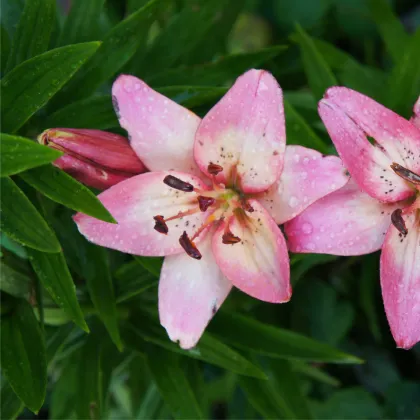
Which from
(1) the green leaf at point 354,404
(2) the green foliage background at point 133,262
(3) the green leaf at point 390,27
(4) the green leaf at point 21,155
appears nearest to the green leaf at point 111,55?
(2) the green foliage background at point 133,262

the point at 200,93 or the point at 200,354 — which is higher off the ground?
the point at 200,93

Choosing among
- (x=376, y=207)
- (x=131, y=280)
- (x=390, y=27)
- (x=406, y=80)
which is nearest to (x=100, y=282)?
(x=131, y=280)

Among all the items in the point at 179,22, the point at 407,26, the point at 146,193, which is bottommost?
the point at 407,26

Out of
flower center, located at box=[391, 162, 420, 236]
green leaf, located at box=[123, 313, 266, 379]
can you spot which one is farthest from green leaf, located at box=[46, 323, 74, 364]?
flower center, located at box=[391, 162, 420, 236]

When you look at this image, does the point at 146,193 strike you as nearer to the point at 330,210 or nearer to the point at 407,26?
the point at 330,210

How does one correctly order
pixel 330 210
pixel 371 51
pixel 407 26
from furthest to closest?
pixel 407 26 → pixel 371 51 → pixel 330 210

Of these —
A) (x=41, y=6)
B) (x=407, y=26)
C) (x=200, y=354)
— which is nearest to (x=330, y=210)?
(x=200, y=354)
